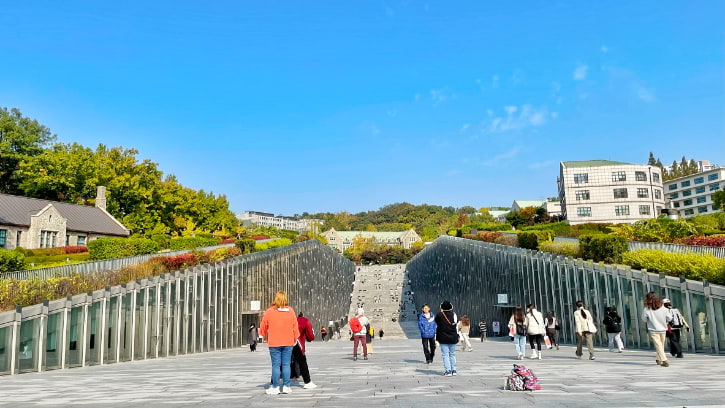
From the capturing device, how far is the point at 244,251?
36656 mm

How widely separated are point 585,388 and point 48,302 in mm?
14943

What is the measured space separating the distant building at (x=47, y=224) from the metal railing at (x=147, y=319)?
25956 millimetres

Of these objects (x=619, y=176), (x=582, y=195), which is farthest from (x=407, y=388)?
(x=619, y=176)

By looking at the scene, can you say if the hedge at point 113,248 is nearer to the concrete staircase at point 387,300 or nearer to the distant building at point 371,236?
the concrete staircase at point 387,300

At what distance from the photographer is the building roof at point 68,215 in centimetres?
4450

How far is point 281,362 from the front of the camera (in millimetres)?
7949

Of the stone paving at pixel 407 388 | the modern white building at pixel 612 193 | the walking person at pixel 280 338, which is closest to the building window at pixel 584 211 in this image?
the modern white building at pixel 612 193

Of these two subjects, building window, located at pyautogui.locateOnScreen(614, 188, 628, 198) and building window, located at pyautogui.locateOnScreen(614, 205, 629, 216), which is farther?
building window, located at pyautogui.locateOnScreen(614, 188, 628, 198)

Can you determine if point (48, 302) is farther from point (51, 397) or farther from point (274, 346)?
point (274, 346)

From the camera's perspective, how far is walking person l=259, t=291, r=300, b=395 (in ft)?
25.7

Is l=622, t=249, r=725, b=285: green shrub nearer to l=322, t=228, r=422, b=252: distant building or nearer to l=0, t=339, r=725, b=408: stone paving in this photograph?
l=0, t=339, r=725, b=408: stone paving

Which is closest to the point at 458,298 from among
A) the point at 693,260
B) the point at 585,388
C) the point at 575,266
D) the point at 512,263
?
the point at 512,263

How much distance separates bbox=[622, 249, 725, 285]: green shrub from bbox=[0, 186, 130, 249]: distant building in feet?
159

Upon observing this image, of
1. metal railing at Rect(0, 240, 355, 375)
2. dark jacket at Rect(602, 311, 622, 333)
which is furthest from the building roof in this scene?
dark jacket at Rect(602, 311, 622, 333)
